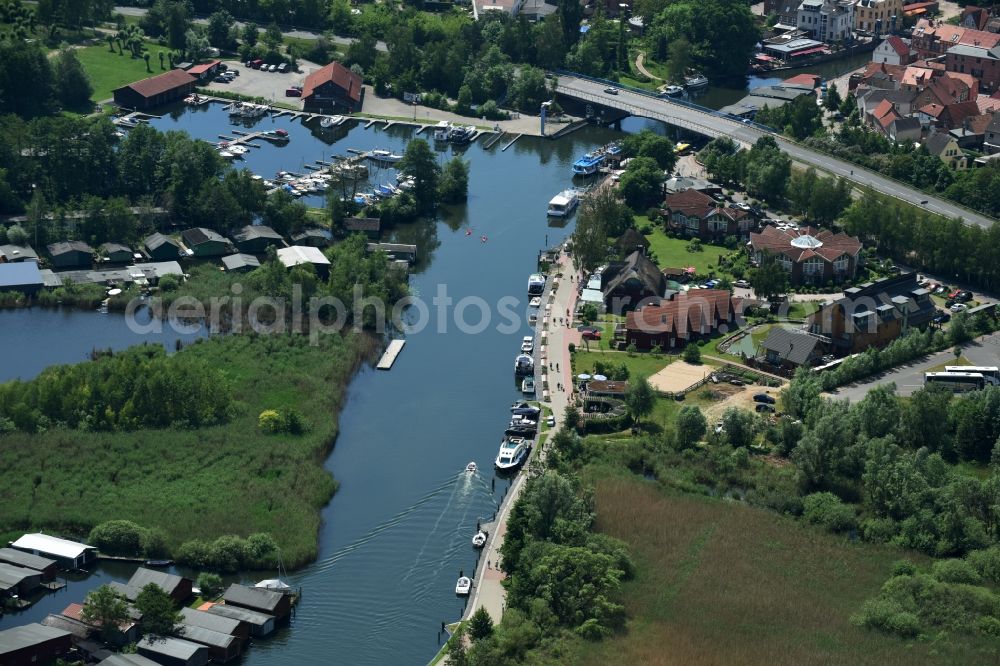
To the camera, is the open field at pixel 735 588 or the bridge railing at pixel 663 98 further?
the bridge railing at pixel 663 98

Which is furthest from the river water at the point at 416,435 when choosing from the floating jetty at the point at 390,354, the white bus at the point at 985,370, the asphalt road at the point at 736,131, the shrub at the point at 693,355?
the white bus at the point at 985,370

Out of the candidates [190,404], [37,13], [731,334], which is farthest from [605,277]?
[37,13]

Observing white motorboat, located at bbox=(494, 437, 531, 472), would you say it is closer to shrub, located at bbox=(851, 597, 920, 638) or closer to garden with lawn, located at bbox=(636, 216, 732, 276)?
shrub, located at bbox=(851, 597, 920, 638)

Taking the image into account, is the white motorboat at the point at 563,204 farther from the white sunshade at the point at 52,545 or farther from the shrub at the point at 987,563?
the white sunshade at the point at 52,545

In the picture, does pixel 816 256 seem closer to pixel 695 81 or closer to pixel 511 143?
pixel 511 143

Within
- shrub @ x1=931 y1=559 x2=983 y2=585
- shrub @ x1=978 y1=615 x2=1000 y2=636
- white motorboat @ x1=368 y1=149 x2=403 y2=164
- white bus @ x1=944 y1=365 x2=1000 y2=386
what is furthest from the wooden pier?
shrub @ x1=978 y1=615 x2=1000 y2=636

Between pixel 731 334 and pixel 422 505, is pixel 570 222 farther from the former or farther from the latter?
pixel 422 505

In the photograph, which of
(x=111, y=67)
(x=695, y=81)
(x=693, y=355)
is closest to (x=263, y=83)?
(x=111, y=67)
